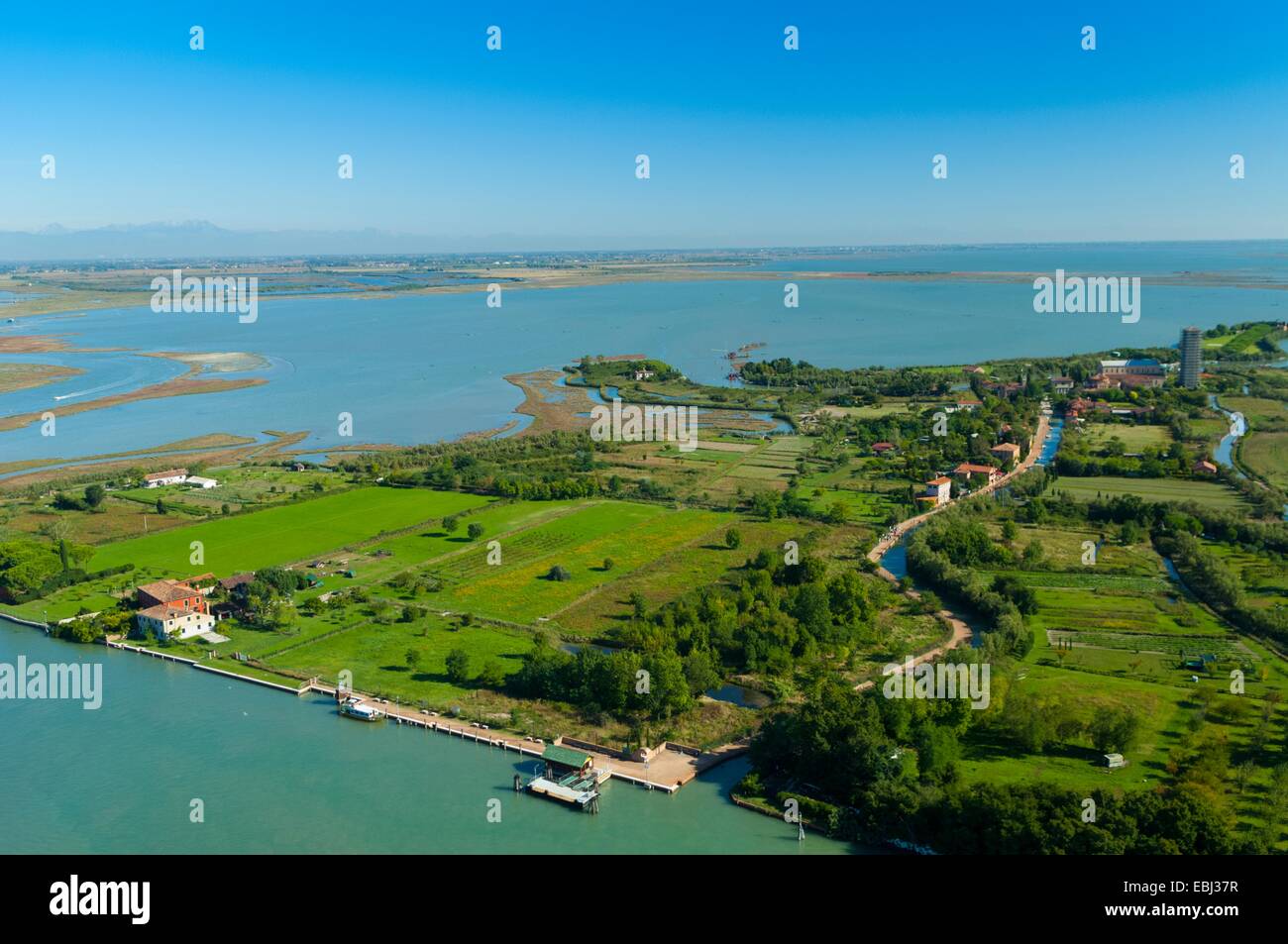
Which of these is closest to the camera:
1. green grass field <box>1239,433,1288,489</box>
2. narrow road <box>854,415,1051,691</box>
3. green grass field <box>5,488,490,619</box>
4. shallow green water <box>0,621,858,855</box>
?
shallow green water <box>0,621,858,855</box>

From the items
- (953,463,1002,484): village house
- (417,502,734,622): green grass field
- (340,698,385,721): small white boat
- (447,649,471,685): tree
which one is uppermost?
(953,463,1002,484): village house

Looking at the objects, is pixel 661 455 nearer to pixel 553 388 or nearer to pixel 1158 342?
pixel 553 388

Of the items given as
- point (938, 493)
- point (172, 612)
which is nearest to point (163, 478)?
point (172, 612)

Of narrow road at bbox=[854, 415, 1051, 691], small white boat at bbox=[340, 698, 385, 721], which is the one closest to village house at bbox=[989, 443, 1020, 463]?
narrow road at bbox=[854, 415, 1051, 691]

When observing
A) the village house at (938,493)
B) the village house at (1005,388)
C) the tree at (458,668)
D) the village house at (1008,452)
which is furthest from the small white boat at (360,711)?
the village house at (1005,388)

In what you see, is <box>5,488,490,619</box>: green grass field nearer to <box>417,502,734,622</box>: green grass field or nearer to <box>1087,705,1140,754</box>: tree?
<box>417,502,734,622</box>: green grass field

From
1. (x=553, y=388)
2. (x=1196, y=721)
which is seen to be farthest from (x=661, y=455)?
(x=1196, y=721)

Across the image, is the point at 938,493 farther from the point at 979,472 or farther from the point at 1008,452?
the point at 1008,452
